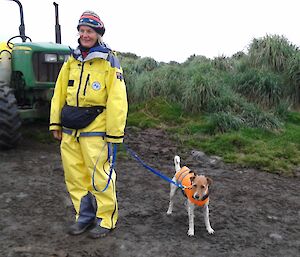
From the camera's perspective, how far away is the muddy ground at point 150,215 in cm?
326

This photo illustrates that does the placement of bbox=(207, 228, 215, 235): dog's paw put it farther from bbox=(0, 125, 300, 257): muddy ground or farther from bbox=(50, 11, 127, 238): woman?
bbox=(50, 11, 127, 238): woman

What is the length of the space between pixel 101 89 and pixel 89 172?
2.43 ft

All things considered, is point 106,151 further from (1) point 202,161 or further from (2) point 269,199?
(1) point 202,161

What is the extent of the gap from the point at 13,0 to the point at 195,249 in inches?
214

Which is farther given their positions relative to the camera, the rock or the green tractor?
the green tractor

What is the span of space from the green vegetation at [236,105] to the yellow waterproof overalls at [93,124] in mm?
3050

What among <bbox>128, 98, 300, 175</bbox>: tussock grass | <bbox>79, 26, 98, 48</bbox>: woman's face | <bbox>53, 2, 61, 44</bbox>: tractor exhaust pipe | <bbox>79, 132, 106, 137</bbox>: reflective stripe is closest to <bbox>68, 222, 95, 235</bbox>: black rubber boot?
<bbox>79, 132, 106, 137</bbox>: reflective stripe

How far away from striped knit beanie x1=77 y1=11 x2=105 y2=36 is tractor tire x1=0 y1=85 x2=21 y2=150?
2668 mm

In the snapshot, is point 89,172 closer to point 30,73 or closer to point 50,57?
point 30,73

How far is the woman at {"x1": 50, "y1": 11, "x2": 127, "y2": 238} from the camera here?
10.6 feet

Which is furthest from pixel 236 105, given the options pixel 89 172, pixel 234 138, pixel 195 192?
pixel 89 172

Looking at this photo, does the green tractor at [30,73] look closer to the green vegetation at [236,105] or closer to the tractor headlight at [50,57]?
the tractor headlight at [50,57]

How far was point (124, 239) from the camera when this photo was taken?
11.1 ft

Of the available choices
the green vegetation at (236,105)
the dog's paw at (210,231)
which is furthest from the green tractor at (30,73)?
the dog's paw at (210,231)
